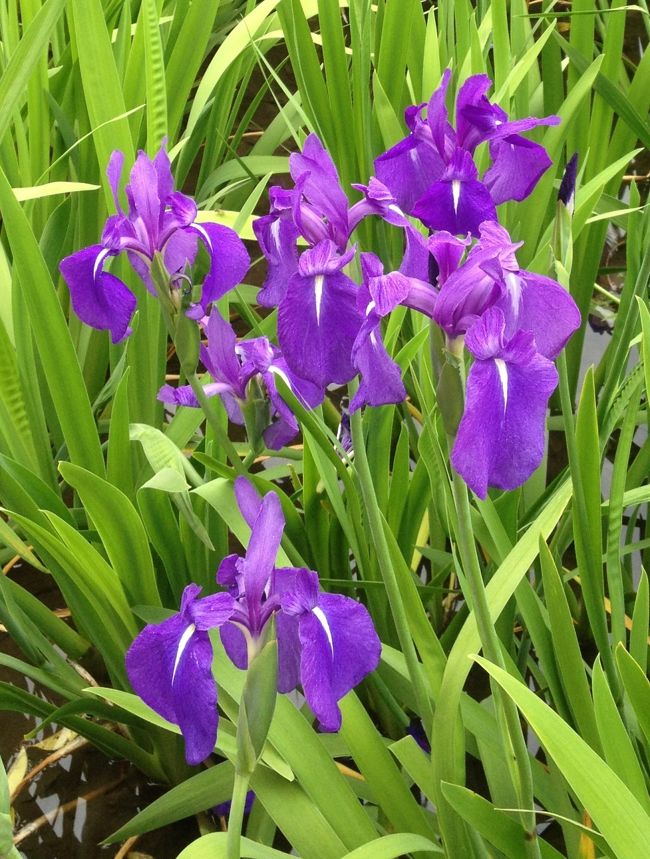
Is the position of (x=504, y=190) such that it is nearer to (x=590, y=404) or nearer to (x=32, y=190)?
(x=590, y=404)

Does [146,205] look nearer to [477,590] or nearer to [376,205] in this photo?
[376,205]

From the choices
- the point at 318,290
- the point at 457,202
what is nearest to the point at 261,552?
the point at 318,290

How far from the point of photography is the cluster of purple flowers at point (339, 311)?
0.47 meters

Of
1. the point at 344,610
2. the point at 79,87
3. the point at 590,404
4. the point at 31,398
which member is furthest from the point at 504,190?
the point at 79,87

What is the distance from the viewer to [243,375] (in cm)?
80

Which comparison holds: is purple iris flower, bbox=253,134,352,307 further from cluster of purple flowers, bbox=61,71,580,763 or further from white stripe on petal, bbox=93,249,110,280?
white stripe on petal, bbox=93,249,110,280

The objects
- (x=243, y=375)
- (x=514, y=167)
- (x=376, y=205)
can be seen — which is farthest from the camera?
(x=243, y=375)

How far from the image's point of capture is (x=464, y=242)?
0.52 meters

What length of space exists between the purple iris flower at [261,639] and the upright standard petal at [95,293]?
0.20 m

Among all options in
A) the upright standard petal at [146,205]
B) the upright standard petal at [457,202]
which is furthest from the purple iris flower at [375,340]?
the upright standard petal at [146,205]

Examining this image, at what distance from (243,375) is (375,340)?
31 cm

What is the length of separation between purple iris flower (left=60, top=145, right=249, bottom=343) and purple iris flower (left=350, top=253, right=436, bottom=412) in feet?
0.62

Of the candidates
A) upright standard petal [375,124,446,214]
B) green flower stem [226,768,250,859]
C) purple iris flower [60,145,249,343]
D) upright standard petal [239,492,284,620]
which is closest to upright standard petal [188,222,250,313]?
purple iris flower [60,145,249,343]

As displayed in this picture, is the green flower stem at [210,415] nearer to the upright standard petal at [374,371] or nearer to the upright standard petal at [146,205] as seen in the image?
the upright standard petal at [146,205]
